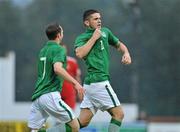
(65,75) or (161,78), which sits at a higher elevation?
(161,78)

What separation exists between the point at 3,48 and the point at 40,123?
14.0 metres

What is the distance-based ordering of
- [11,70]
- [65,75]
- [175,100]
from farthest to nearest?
[11,70] → [175,100] → [65,75]

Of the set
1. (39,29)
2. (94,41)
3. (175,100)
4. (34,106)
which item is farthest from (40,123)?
(39,29)

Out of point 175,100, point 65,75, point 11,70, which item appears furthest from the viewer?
point 11,70

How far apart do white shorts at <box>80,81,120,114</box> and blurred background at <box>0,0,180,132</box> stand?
40.0 ft

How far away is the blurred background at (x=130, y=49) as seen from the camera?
76.3 ft

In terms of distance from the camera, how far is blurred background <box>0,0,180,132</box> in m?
23.2

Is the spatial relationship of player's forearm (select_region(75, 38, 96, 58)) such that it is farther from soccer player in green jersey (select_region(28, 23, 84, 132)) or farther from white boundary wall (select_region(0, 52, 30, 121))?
white boundary wall (select_region(0, 52, 30, 121))

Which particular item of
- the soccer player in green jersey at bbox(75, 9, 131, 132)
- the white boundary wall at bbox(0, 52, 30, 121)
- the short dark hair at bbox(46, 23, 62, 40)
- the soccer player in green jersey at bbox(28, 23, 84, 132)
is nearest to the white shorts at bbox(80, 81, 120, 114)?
the soccer player in green jersey at bbox(75, 9, 131, 132)

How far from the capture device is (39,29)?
25.0m

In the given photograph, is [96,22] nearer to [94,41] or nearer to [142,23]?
[94,41]

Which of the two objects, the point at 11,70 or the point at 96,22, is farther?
the point at 11,70

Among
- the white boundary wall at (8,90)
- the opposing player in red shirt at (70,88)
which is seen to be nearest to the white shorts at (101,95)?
the opposing player in red shirt at (70,88)

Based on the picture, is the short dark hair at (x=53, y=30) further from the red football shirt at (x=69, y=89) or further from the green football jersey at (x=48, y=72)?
the red football shirt at (x=69, y=89)
